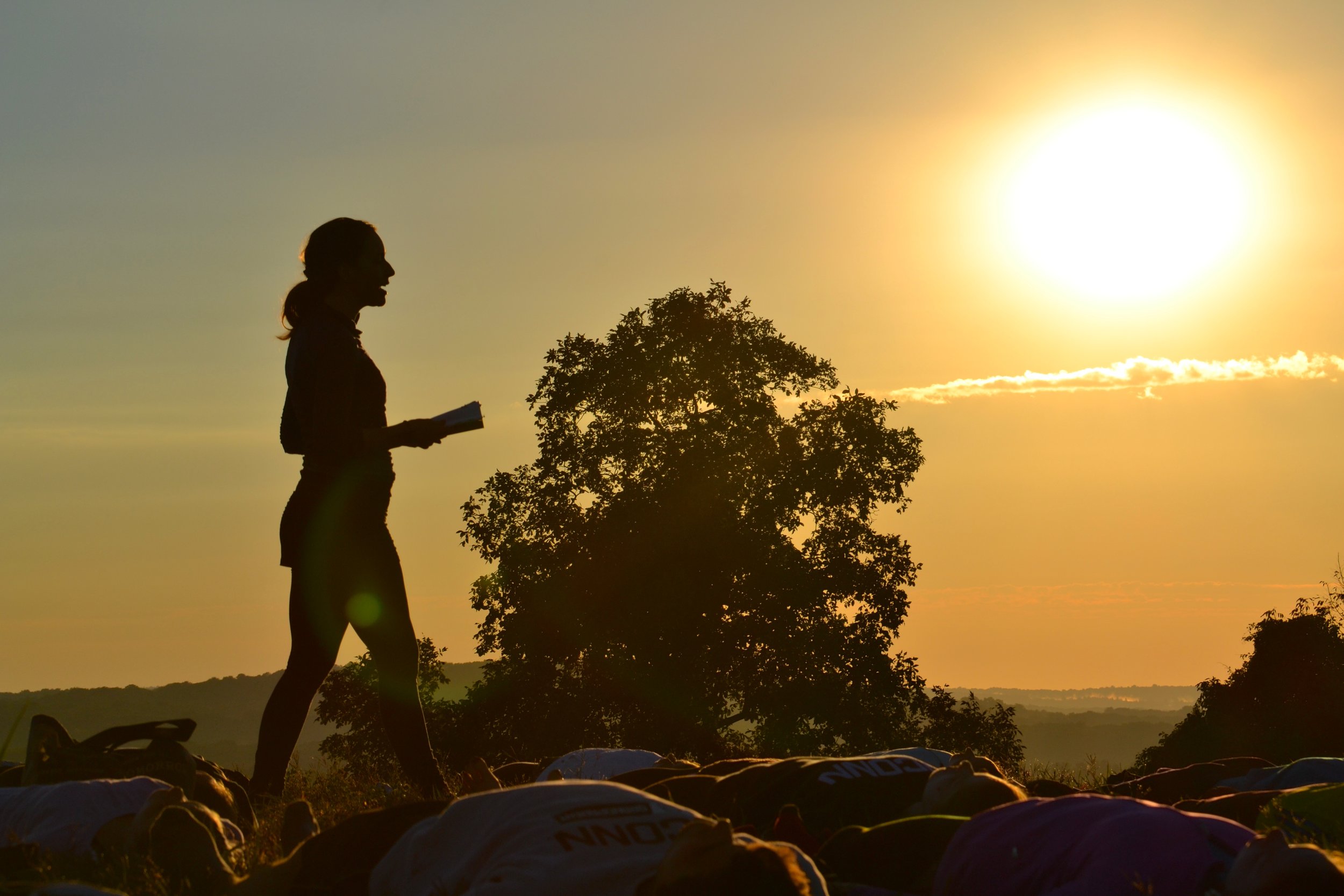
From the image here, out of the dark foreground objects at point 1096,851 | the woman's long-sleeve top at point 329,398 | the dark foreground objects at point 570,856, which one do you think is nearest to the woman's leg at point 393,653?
the woman's long-sleeve top at point 329,398

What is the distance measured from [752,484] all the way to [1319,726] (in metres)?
15.6

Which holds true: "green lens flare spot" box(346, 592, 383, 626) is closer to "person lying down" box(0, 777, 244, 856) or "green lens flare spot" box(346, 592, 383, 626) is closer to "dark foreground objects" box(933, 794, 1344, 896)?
"person lying down" box(0, 777, 244, 856)

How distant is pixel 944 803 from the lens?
3.77 meters

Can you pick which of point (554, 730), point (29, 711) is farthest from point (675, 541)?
point (29, 711)

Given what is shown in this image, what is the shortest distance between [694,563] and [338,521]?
24.8 m

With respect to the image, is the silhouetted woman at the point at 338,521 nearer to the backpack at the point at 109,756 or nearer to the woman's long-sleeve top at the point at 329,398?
the woman's long-sleeve top at the point at 329,398

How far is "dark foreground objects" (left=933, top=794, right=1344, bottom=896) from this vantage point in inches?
107

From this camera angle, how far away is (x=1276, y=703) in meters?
34.1

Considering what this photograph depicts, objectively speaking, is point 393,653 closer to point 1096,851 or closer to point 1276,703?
point 1096,851

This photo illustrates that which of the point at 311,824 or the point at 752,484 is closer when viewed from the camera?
the point at 311,824

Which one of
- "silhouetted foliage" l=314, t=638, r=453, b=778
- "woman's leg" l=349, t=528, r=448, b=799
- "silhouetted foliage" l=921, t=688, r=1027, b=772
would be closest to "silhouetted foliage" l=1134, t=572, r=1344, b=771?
"silhouetted foliage" l=921, t=688, r=1027, b=772

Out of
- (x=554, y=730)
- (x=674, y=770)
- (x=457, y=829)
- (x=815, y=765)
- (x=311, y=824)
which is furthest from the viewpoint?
(x=554, y=730)

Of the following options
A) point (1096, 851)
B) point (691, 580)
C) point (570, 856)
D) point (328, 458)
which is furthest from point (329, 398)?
point (691, 580)

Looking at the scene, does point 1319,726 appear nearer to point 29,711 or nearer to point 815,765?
point 815,765
